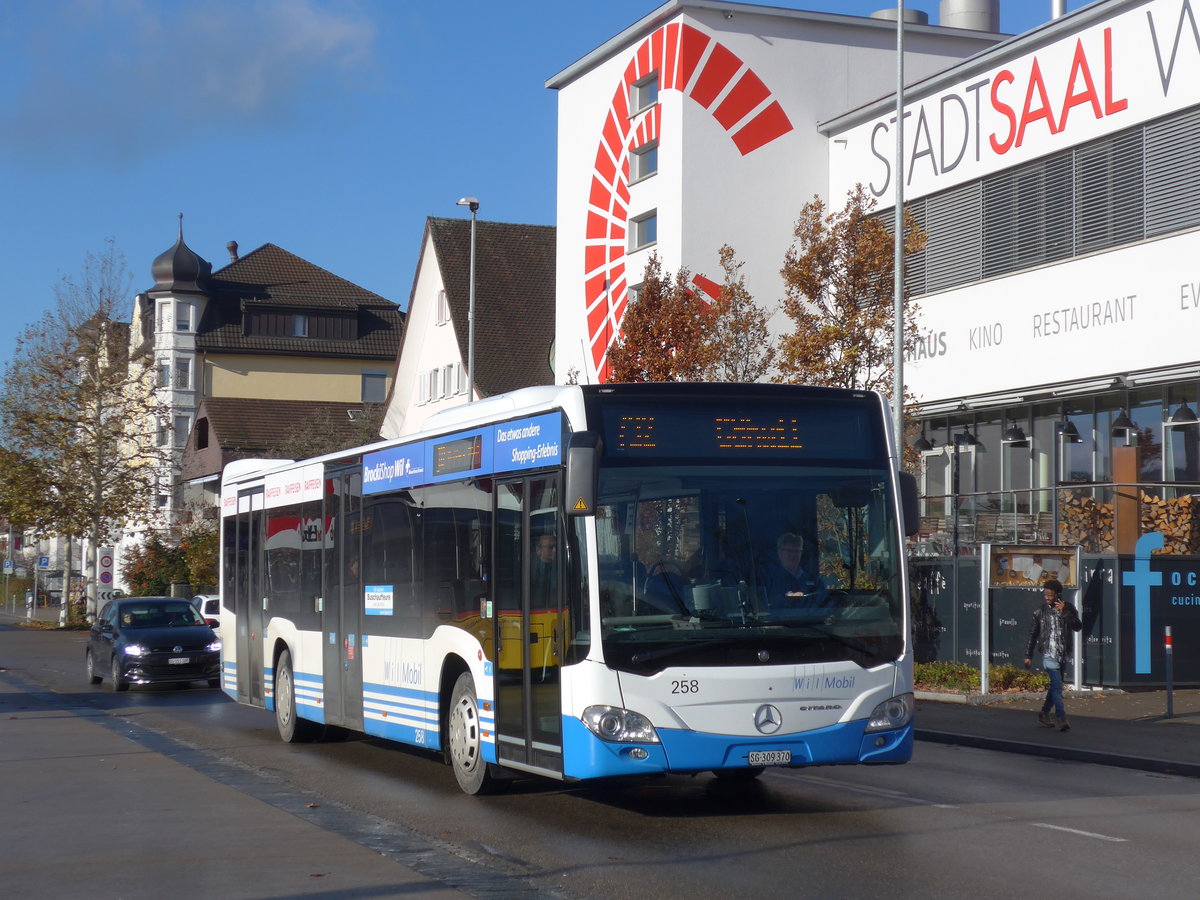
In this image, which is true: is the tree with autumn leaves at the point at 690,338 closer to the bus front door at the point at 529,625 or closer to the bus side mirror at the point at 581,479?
the bus front door at the point at 529,625

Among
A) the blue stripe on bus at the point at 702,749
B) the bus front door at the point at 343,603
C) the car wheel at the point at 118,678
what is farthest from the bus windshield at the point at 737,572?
the car wheel at the point at 118,678

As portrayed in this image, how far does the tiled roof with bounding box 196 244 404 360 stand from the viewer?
8869cm

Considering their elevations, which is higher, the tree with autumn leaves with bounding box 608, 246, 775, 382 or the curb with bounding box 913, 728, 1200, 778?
the tree with autumn leaves with bounding box 608, 246, 775, 382

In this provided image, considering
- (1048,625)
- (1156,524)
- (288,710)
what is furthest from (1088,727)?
(288,710)

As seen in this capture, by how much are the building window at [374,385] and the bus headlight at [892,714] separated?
81441 millimetres

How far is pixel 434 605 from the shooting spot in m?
13.0

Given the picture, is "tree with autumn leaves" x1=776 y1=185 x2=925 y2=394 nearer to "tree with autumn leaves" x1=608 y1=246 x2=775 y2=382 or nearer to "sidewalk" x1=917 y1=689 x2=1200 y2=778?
"tree with autumn leaves" x1=608 y1=246 x2=775 y2=382

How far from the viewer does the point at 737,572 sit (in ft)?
34.0

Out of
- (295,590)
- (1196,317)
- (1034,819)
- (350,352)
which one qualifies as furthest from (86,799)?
(350,352)

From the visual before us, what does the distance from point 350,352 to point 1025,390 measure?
2511 inches

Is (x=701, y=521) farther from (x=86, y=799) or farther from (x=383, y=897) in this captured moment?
(x=86, y=799)

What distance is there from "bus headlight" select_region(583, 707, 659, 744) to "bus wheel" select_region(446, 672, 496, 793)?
2059mm

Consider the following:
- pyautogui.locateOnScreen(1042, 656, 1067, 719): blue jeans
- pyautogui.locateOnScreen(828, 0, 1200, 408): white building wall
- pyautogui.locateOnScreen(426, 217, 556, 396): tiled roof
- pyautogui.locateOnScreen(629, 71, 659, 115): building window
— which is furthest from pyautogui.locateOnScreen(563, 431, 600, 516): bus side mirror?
pyautogui.locateOnScreen(426, 217, 556, 396): tiled roof

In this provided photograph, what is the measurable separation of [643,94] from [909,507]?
30632 mm
